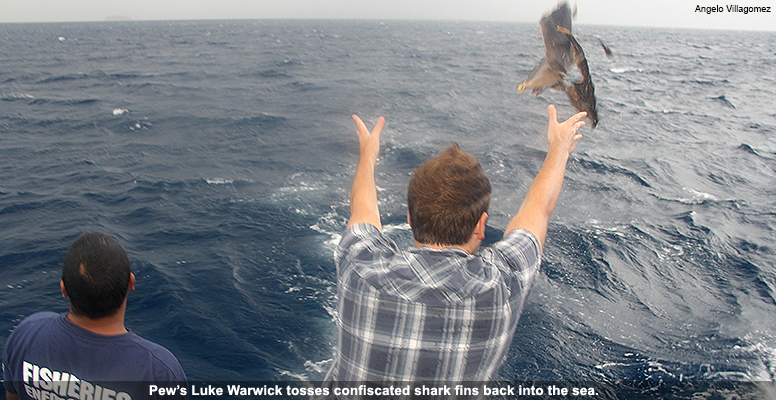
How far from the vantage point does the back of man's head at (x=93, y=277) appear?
185cm

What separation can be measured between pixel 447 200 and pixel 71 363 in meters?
1.76

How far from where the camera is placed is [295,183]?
8820 millimetres

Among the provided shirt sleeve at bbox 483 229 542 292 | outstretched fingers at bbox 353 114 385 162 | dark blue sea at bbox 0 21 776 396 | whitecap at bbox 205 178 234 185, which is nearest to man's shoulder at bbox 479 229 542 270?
shirt sleeve at bbox 483 229 542 292

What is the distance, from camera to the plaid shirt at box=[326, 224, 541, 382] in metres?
1.25

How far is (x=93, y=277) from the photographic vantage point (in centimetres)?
187

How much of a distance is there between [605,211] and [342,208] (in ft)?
16.2

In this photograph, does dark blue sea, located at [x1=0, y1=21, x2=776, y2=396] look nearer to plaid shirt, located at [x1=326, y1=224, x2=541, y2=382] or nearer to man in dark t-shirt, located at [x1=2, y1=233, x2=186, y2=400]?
man in dark t-shirt, located at [x1=2, y1=233, x2=186, y2=400]

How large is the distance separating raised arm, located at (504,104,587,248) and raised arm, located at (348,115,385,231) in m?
0.51

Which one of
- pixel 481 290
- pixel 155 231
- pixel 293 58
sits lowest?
pixel 155 231

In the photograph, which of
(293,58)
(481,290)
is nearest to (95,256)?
(481,290)

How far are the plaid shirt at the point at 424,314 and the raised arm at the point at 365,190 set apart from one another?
0.21m

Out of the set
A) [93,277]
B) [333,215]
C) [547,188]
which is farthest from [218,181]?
[547,188]

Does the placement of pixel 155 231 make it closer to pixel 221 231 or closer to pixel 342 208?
pixel 221 231

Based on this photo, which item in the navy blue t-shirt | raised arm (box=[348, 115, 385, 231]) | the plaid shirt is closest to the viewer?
the plaid shirt
